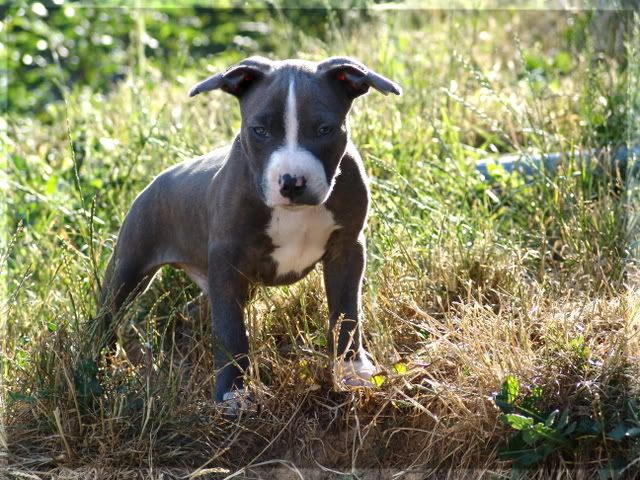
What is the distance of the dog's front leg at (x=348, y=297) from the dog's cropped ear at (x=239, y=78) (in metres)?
0.76

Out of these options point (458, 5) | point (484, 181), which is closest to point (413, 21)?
point (458, 5)

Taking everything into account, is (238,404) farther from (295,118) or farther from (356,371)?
(295,118)

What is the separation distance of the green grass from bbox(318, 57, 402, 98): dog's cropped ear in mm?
852

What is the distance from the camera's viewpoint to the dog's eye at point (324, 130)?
3928 millimetres

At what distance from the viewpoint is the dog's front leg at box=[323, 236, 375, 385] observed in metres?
4.34

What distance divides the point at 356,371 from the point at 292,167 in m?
0.98

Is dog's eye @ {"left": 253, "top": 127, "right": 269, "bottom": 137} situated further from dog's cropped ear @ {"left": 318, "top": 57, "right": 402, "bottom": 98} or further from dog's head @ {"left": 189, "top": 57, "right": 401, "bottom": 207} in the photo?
dog's cropped ear @ {"left": 318, "top": 57, "right": 402, "bottom": 98}

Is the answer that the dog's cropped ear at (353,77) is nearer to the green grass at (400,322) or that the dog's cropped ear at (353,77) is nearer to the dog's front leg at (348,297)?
the dog's front leg at (348,297)

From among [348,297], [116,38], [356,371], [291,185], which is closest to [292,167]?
[291,185]

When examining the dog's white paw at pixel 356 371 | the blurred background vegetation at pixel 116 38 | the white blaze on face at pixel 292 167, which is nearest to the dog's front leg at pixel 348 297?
the dog's white paw at pixel 356 371

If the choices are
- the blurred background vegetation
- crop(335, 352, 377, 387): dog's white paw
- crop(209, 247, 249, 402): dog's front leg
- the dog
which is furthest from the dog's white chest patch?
the blurred background vegetation

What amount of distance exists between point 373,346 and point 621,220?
1.40 m

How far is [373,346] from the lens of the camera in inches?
172

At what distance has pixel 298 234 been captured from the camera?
423 centimetres
